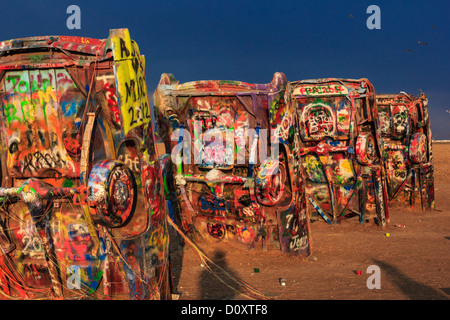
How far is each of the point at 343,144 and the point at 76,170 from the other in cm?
736

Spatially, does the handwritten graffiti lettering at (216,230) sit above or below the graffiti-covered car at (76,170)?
below

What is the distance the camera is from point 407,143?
488 inches

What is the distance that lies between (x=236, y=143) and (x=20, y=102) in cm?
413

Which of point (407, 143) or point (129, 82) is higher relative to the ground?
point (129, 82)

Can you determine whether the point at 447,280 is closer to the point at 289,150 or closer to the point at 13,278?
the point at 289,150

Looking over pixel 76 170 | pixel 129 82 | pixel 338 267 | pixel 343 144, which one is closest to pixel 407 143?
pixel 343 144

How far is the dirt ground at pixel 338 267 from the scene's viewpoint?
6277 millimetres

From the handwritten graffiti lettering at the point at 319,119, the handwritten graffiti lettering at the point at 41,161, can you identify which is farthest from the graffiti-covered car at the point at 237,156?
the handwritten graffiti lettering at the point at 41,161

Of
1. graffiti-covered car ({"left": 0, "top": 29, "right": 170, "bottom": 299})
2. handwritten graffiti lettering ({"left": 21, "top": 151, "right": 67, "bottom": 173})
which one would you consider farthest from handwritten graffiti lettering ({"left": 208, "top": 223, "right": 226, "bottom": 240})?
handwritten graffiti lettering ({"left": 21, "top": 151, "right": 67, "bottom": 173})

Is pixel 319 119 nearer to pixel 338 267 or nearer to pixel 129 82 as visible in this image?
pixel 338 267

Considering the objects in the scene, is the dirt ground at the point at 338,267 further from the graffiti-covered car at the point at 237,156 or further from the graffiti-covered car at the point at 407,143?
the graffiti-covered car at the point at 407,143

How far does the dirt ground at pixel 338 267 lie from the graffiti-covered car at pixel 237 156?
18.1 inches

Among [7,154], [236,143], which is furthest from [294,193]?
[7,154]

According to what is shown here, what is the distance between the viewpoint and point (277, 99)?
7590 mm
